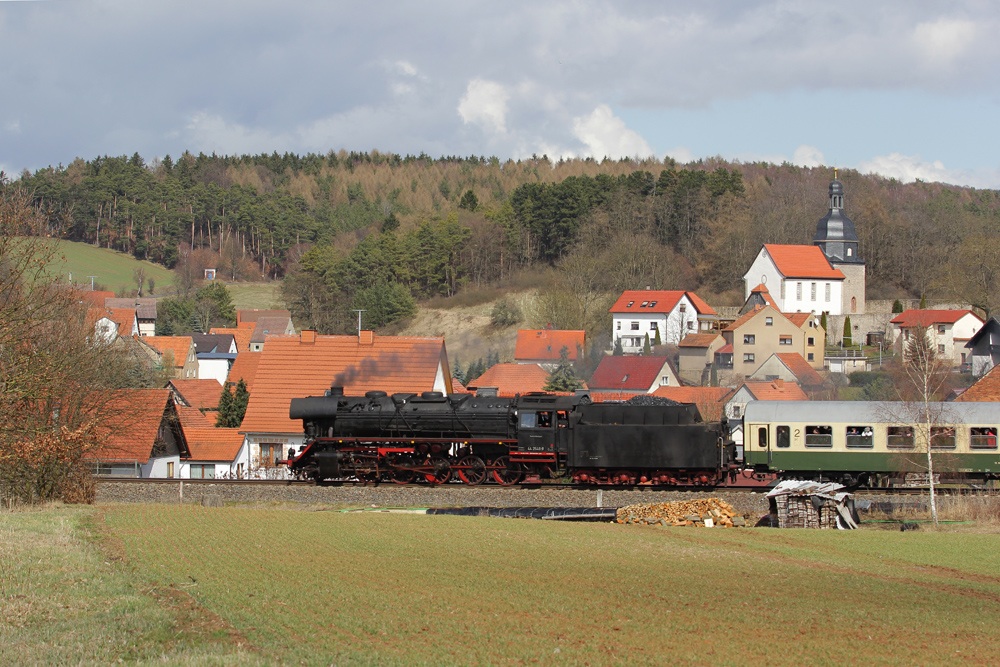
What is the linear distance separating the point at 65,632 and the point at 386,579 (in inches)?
242

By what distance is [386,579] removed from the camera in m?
19.0

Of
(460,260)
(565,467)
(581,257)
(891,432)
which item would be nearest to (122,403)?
(565,467)

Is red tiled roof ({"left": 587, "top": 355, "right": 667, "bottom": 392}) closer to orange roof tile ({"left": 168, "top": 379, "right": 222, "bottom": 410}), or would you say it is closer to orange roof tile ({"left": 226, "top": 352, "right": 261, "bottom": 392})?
orange roof tile ({"left": 226, "top": 352, "right": 261, "bottom": 392})

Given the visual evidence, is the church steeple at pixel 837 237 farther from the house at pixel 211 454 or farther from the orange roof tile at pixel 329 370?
the house at pixel 211 454

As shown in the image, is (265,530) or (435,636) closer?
(435,636)

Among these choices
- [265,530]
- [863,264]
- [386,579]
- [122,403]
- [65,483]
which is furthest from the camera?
[863,264]

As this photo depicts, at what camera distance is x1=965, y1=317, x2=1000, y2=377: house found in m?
80.2

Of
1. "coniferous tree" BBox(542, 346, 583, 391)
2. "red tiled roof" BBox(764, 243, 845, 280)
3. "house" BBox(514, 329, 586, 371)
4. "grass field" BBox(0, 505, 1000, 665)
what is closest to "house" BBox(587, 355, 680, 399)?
"coniferous tree" BBox(542, 346, 583, 391)

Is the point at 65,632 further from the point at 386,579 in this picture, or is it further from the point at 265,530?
the point at 265,530

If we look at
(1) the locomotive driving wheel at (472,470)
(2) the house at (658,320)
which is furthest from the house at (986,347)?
(1) the locomotive driving wheel at (472,470)

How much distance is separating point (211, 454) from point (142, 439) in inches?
271

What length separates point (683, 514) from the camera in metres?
29.9

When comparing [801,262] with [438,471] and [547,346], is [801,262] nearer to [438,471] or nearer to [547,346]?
[547,346]

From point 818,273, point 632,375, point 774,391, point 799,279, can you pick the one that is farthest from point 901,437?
point 818,273
